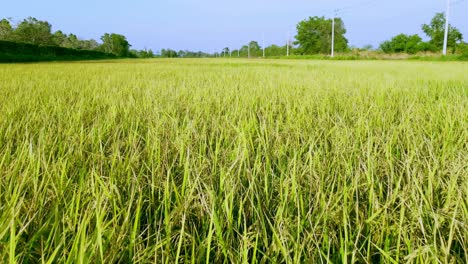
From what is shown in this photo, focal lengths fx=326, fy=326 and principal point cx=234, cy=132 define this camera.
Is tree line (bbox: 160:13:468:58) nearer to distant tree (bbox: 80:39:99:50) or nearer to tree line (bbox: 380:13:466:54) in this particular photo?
tree line (bbox: 380:13:466:54)

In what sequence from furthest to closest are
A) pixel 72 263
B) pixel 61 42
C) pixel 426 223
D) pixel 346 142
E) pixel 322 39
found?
pixel 322 39, pixel 61 42, pixel 346 142, pixel 426 223, pixel 72 263

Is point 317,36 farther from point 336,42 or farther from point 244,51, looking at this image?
point 244,51

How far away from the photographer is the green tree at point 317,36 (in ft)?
182

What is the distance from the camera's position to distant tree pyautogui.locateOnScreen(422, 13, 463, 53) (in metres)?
39.7

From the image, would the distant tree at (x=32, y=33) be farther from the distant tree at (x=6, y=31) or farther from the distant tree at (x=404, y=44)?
the distant tree at (x=404, y=44)

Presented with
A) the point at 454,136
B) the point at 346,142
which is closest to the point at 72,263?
the point at 346,142

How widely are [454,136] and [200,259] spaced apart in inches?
41.5

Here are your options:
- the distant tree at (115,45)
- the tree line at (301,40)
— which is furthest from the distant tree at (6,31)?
the distant tree at (115,45)

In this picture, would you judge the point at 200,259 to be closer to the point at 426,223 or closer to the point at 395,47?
the point at 426,223

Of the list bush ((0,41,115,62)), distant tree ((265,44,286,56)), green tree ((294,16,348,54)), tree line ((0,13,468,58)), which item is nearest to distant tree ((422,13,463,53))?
tree line ((0,13,468,58))

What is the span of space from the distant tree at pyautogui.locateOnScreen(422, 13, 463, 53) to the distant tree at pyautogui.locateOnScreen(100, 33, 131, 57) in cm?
4554

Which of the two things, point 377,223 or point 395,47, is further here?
point 395,47

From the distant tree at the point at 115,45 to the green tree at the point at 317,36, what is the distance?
30766 millimetres

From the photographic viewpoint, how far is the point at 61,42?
145 feet
